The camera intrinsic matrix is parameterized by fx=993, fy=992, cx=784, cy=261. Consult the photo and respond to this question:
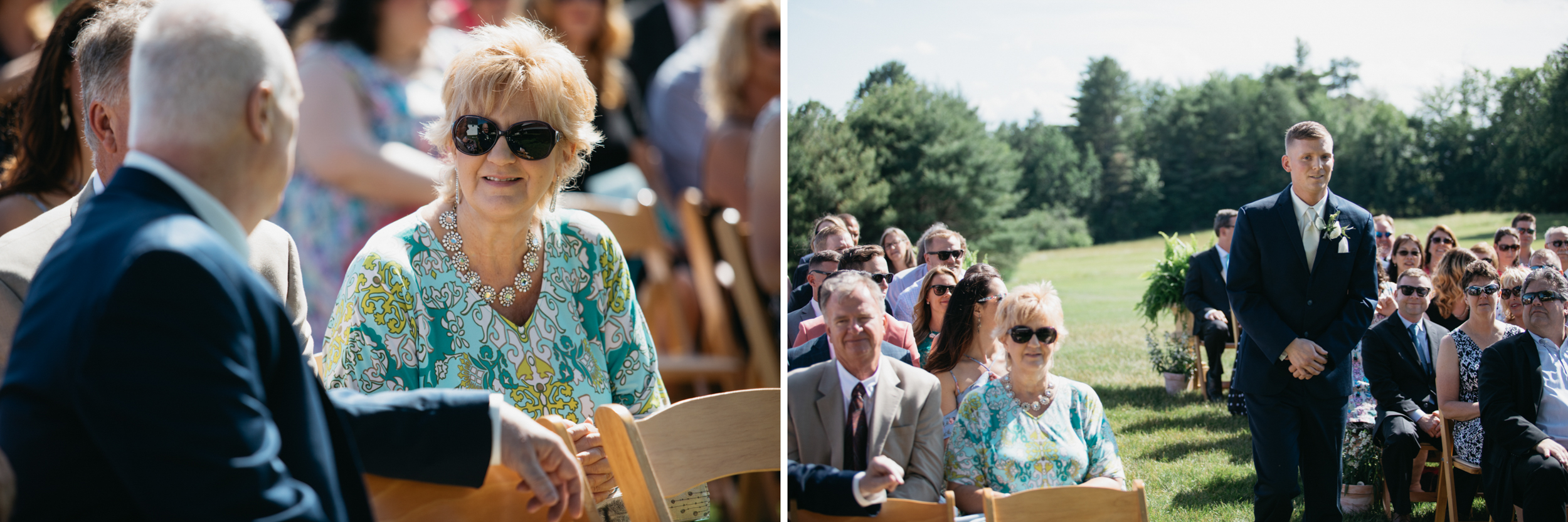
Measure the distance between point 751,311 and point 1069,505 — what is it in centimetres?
102

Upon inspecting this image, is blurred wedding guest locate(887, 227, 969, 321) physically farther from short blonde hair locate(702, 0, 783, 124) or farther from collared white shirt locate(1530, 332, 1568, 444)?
collared white shirt locate(1530, 332, 1568, 444)

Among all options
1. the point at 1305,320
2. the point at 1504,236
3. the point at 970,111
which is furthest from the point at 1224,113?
the point at 1305,320

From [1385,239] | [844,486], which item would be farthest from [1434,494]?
[844,486]

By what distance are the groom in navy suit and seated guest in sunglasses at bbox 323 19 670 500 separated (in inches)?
80.6

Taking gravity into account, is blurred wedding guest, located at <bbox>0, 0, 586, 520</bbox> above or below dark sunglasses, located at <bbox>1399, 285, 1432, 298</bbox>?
above

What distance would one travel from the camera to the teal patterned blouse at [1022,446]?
99.9 inches

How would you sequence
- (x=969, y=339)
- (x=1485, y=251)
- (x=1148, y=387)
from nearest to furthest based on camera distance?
(x=969, y=339), (x=1485, y=251), (x=1148, y=387)

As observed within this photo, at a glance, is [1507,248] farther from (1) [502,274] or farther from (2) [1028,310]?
(1) [502,274]

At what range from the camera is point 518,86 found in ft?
6.91

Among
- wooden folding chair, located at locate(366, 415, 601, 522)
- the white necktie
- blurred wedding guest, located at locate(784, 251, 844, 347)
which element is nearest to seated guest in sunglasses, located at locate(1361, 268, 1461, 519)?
the white necktie

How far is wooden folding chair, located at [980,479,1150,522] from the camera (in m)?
2.19

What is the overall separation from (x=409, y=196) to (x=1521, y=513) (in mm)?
3508

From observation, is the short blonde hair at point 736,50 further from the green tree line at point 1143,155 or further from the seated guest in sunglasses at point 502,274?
the seated guest in sunglasses at point 502,274

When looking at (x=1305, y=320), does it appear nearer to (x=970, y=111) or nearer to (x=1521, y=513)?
(x=1521, y=513)
